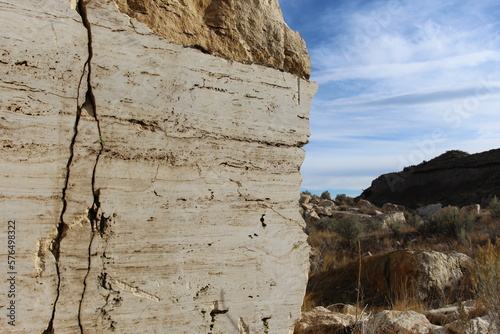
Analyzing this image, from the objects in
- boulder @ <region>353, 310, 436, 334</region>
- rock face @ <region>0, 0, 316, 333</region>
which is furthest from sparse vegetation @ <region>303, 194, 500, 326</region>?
rock face @ <region>0, 0, 316, 333</region>

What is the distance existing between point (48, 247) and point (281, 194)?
1.43 metres

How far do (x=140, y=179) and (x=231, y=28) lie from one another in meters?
1.41

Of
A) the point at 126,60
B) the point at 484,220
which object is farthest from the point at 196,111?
the point at 484,220

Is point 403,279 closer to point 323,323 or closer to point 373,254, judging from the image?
point 373,254

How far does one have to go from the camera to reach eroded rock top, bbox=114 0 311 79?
2719mm

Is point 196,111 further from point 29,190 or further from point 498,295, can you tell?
point 498,295

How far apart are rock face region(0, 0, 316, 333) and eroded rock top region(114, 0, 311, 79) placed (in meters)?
0.05

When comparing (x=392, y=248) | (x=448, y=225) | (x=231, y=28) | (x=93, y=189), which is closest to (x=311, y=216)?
(x=448, y=225)

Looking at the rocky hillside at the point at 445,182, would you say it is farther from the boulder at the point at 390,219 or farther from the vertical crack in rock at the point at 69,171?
the vertical crack in rock at the point at 69,171

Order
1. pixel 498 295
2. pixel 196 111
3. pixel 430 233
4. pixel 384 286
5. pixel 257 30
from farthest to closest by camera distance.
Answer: pixel 430 233, pixel 384 286, pixel 498 295, pixel 257 30, pixel 196 111

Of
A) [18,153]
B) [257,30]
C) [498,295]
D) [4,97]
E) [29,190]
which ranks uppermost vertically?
[257,30]

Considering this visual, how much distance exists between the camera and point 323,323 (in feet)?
11.3

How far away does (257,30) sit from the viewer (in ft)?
10.5

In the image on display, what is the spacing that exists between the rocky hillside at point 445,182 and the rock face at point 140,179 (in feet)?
76.4
